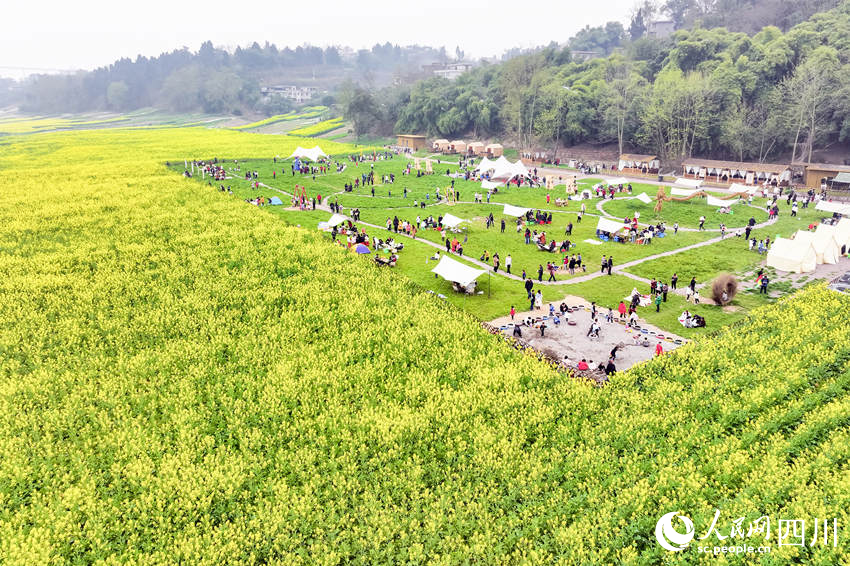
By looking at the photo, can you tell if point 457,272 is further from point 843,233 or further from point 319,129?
point 319,129

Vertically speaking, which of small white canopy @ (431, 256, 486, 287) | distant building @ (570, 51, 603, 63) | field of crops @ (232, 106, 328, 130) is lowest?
small white canopy @ (431, 256, 486, 287)

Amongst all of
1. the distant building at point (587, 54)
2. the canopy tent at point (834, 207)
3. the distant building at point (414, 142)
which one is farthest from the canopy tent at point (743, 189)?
the distant building at point (587, 54)

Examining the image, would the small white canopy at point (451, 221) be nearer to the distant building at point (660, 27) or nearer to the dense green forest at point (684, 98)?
the dense green forest at point (684, 98)

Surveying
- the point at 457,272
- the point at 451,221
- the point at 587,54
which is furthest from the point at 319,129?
the point at 457,272

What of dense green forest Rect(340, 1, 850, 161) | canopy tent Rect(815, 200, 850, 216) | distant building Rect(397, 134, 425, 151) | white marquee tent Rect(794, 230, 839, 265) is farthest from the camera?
distant building Rect(397, 134, 425, 151)

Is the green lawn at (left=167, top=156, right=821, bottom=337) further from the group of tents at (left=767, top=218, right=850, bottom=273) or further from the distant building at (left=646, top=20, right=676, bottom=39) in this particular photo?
the distant building at (left=646, top=20, right=676, bottom=39)

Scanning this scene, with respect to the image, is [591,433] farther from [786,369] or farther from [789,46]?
[789,46]

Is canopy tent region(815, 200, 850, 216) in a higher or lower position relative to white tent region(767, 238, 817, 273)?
higher

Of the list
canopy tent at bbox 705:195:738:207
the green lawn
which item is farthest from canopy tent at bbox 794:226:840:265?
canopy tent at bbox 705:195:738:207
